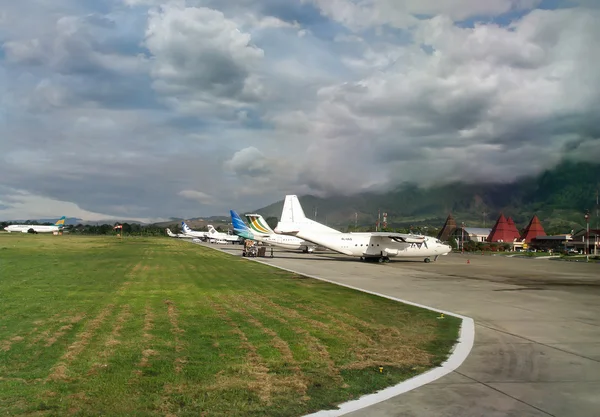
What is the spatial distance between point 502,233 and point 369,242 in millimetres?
148582

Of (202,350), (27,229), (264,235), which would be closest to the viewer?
(202,350)

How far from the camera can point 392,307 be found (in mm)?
15844

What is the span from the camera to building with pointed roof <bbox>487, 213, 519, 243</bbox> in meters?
177

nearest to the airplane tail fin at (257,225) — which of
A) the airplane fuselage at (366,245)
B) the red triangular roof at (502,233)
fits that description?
the airplane fuselage at (366,245)

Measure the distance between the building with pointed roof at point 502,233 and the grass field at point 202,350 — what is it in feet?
574

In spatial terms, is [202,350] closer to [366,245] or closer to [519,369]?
[519,369]

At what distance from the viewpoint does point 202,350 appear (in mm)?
9242

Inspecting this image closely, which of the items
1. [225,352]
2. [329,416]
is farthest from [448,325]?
[329,416]

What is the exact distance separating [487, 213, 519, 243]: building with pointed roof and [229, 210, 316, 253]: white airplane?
127181 mm

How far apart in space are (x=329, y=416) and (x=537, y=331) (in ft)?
27.4

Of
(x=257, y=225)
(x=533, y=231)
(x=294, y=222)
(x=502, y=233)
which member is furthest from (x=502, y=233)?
(x=294, y=222)

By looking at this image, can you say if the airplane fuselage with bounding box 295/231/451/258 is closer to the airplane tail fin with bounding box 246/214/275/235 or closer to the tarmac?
the airplane tail fin with bounding box 246/214/275/235

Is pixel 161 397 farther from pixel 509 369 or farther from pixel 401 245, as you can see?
pixel 401 245

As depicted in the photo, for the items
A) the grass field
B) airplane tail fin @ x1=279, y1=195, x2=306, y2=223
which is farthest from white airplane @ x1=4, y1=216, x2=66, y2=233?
the grass field
